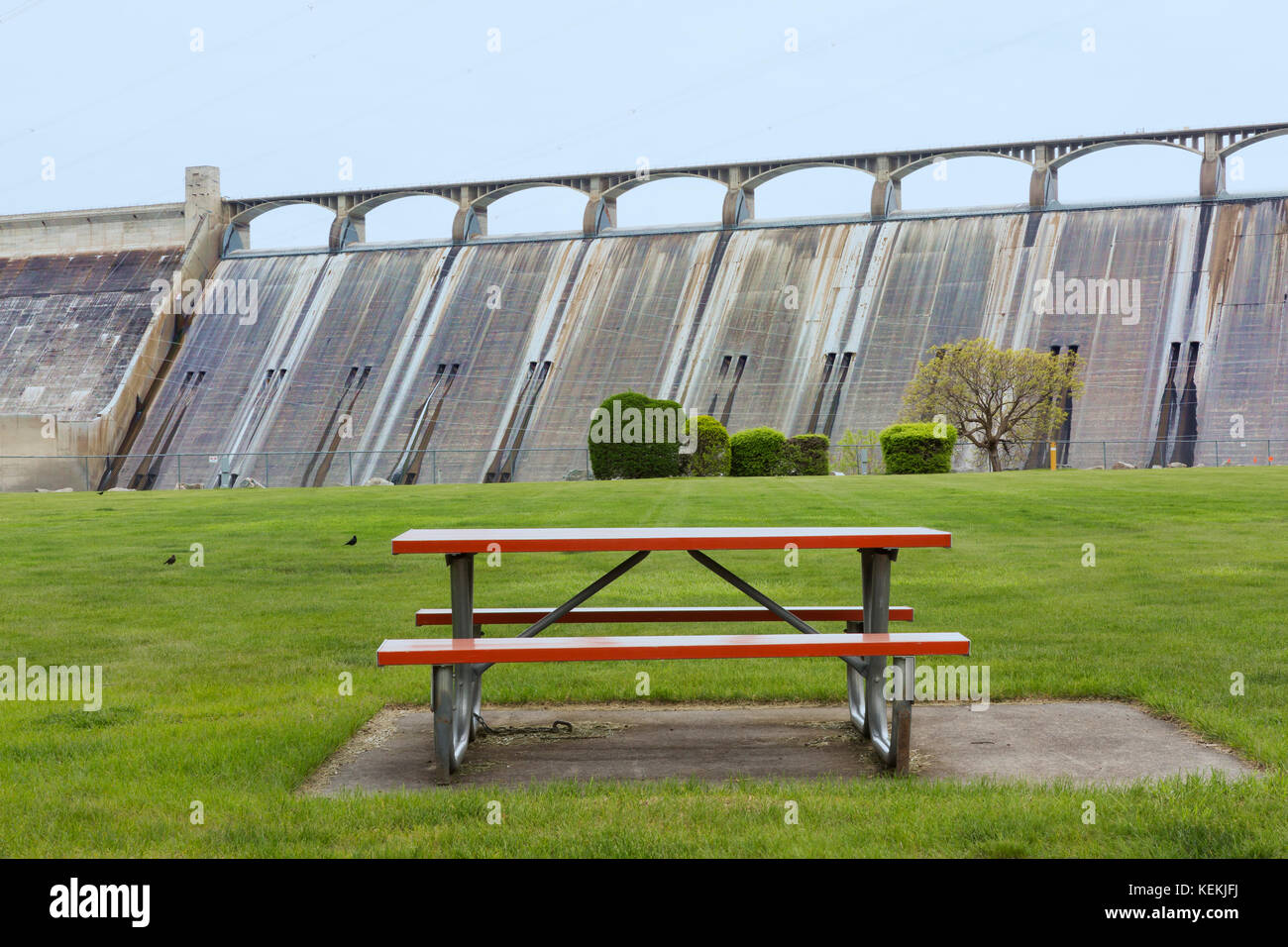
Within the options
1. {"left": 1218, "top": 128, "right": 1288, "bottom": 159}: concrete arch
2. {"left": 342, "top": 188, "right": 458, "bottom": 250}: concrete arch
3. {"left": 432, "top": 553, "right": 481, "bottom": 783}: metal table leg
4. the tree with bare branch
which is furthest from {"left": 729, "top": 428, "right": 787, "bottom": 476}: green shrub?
{"left": 432, "top": 553, "right": 481, "bottom": 783}: metal table leg

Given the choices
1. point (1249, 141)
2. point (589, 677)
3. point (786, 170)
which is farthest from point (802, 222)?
point (589, 677)

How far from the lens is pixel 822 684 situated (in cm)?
659

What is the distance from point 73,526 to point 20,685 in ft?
37.7

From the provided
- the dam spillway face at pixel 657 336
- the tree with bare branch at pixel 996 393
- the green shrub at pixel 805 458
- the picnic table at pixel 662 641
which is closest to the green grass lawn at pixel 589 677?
the picnic table at pixel 662 641

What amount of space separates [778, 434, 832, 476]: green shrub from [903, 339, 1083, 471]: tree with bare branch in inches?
227

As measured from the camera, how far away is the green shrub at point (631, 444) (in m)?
34.0

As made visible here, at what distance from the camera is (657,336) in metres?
47.6

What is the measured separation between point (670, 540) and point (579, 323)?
4434 cm

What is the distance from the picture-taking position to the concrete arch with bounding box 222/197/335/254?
5625 centimetres

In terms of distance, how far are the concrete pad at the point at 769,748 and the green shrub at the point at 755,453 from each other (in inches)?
1133

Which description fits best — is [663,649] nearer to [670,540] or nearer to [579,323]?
[670,540]

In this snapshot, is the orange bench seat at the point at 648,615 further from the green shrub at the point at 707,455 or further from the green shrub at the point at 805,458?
the green shrub at the point at 707,455
